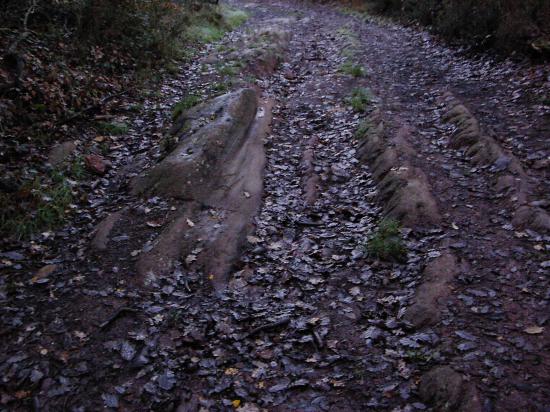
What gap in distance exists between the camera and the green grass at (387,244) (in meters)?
5.76

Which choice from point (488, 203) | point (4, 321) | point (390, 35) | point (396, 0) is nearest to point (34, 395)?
point (4, 321)

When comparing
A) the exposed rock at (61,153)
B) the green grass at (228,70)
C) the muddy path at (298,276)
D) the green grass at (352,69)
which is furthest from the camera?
the green grass at (352,69)

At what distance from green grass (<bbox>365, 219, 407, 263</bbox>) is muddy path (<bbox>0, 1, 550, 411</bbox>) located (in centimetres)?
13

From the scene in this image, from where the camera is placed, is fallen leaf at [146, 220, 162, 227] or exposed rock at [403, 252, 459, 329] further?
fallen leaf at [146, 220, 162, 227]

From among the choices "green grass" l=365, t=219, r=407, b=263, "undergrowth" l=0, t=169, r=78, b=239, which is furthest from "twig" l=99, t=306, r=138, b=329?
"green grass" l=365, t=219, r=407, b=263

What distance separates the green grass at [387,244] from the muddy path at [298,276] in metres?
0.13

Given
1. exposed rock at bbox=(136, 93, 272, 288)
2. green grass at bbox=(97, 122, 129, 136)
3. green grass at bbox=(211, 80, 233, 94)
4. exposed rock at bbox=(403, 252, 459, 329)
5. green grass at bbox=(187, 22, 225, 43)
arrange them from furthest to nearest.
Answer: green grass at bbox=(187, 22, 225, 43), green grass at bbox=(211, 80, 233, 94), green grass at bbox=(97, 122, 129, 136), exposed rock at bbox=(136, 93, 272, 288), exposed rock at bbox=(403, 252, 459, 329)

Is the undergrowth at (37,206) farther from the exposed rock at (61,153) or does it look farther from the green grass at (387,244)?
the green grass at (387,244)

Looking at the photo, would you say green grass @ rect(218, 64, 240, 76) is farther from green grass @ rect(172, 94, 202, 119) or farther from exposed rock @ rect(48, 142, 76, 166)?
exposed rock @ rect(48, 142, 76, 166)

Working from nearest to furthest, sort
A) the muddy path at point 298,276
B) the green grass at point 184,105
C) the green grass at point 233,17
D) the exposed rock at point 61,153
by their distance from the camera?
the muddy path at point 298,276 < the exposed rock at point 61,153 < the green grass at point 184,105 < the green grass at point 233,17

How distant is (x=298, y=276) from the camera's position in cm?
578

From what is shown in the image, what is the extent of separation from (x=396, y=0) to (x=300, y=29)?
18.6 feet

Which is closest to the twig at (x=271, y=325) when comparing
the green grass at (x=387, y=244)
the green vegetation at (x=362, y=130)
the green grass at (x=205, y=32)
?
the green grass at (x=387, y=244)

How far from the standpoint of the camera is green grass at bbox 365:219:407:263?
227 inches
